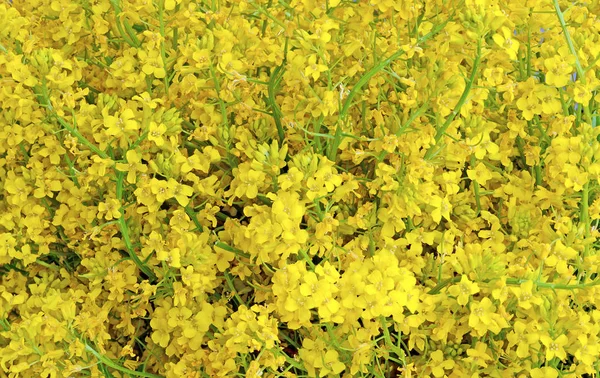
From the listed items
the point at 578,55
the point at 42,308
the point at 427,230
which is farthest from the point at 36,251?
the point at 578,55

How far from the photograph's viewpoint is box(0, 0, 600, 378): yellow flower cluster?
951 mm

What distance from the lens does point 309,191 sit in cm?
94

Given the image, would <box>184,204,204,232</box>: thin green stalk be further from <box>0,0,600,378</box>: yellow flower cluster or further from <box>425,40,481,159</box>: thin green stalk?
<box>425,40,481,159</box>: thin green stalk

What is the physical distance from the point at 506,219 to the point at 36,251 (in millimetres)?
626

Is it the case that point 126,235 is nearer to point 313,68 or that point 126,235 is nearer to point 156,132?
point 156,132

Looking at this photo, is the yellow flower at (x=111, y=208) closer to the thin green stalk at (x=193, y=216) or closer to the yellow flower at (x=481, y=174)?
the thin green stalk at (x=193, y=216)

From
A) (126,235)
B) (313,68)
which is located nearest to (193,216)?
(126,235)

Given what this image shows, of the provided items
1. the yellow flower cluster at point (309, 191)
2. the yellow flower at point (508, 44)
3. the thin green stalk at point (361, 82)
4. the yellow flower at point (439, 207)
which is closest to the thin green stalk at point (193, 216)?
the yellow flower cluster at point (309, 191)

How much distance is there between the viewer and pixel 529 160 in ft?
3.61

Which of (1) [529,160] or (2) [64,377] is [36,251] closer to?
(2) [64,377]

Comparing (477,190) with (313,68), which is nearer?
(313,68)

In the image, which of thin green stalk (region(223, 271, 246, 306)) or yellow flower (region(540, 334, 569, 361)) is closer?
yellow flower (region(540, 334, 569, 361))

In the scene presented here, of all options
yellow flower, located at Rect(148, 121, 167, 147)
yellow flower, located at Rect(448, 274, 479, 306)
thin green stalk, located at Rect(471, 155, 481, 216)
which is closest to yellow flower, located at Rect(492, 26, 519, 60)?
thin green stalk, located at Rect(471, 155, 481, 216)

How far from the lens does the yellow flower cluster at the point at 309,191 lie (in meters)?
0.95
